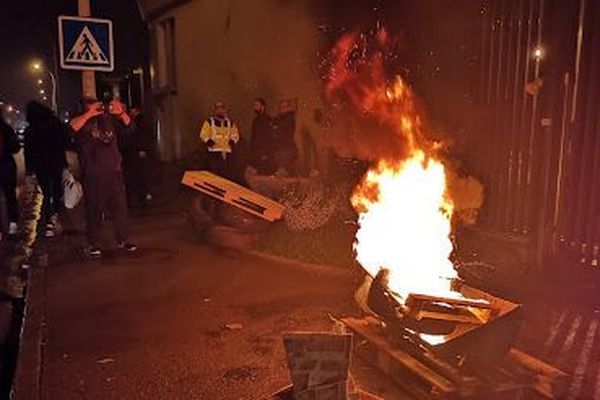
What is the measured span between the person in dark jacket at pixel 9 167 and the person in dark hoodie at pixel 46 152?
213 millimetres

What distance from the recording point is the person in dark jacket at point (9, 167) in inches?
371

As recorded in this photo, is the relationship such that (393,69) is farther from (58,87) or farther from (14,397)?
(58,87)

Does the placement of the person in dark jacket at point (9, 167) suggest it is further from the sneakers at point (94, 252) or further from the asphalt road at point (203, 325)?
the asphalt road at point (203, 325)

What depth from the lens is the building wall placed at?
38.0ft

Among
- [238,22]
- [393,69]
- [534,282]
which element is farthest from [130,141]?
[534,282]

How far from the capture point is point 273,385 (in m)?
4.55

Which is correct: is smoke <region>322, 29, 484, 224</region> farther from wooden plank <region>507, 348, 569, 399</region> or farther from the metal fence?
wooden plank <region>507, 348, 569, 399</region>

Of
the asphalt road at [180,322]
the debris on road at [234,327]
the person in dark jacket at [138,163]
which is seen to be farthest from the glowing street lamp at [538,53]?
the person in dark jacket at [138,163]

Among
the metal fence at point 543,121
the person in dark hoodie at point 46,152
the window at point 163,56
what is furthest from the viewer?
the window at point 163,56

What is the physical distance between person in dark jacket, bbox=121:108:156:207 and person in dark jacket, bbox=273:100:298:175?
Answer: 2.80 meters

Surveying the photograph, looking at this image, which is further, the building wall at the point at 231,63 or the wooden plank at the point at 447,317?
the building wall at the point at 231,63

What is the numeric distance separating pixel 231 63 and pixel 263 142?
153 inches

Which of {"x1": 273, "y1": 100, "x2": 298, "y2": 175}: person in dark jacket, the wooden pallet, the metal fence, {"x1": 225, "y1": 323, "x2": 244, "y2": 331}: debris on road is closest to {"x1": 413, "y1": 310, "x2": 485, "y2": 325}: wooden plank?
the wooden pallet

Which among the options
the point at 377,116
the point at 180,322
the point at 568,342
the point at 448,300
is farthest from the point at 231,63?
the point at 448,300
